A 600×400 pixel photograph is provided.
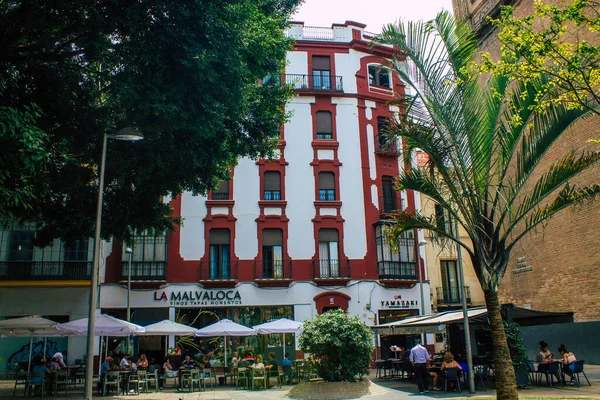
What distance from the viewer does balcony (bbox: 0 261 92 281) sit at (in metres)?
27.4

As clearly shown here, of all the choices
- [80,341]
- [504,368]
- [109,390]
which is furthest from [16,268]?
[504,368]

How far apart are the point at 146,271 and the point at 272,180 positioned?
348 inches

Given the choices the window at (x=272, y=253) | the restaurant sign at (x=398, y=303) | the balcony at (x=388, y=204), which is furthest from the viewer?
the balcony at (x=388, y=204)

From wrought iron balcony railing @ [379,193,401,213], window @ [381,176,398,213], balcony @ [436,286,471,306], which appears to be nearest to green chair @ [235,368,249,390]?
wrought iron balcony railing @ [379,193,401,213]

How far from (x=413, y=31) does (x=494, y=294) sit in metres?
5.76

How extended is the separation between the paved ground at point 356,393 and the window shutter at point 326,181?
13.5m

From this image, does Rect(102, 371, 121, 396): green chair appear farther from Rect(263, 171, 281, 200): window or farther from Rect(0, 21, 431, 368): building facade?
Rect(263, 171, 281, 200): window

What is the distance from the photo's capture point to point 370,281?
103 feet

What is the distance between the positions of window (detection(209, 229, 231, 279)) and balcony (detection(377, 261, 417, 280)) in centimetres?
884

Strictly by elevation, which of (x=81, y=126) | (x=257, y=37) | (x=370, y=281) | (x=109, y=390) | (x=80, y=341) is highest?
(x=257, y=37)

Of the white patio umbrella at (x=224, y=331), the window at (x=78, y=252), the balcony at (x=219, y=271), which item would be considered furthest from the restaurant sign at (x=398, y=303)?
the window at (x=78, y=252)

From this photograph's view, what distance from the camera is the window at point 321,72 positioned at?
33844mm

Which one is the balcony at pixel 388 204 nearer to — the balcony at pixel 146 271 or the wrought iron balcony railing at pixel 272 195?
the wrought iron balcony railing at pixel 272 195

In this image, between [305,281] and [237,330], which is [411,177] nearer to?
[237,330]
